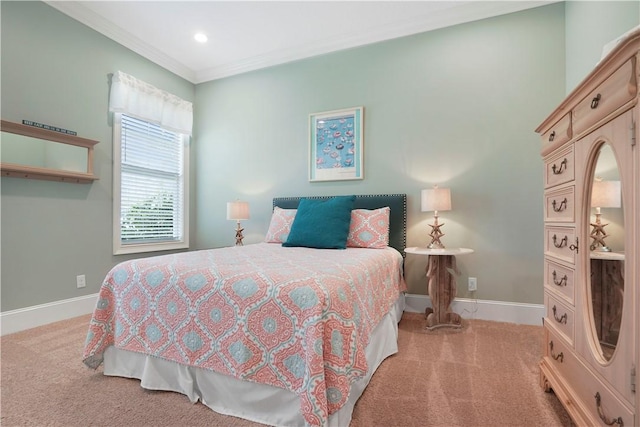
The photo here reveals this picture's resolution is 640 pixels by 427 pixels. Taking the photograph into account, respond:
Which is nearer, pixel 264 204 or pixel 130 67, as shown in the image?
pixel 130 67

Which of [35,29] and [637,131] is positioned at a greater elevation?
[35,29]

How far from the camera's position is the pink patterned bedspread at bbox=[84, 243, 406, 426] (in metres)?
1.25

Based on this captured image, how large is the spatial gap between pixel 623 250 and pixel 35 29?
167 inches

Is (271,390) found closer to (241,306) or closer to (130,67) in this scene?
(241,306)

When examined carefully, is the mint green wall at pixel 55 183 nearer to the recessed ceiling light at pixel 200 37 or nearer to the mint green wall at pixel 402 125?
the mint green wall at pixel 402 125

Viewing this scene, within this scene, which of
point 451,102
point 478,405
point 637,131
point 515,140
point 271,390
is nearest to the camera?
point 637,131

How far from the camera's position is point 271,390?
1.38 m

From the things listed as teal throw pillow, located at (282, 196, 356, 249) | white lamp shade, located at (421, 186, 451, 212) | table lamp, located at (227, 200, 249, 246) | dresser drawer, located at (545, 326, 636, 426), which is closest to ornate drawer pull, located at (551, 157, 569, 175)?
dresser drawer, located at (545, 326, 636, 426)

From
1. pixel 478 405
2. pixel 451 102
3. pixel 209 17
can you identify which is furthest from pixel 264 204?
pixel 478 405

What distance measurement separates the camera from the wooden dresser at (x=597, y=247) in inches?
36.4

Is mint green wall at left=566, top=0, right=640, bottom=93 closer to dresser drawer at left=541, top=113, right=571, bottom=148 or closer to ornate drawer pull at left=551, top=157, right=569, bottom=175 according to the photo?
dresser drawer at left=541, top=113, right=571, bottom=148

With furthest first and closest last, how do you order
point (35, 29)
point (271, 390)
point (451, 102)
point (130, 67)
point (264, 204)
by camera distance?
point (264, 204) → point (130, 67) → point (451, 102) → point (35, 29) → point (271, 390)

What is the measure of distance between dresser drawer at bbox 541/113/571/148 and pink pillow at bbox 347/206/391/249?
1492 mm

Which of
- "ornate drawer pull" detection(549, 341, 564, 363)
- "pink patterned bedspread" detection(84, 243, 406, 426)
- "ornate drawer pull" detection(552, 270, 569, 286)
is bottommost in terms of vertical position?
"ornate drawer pull" detection(549, 341, 564, 363)
